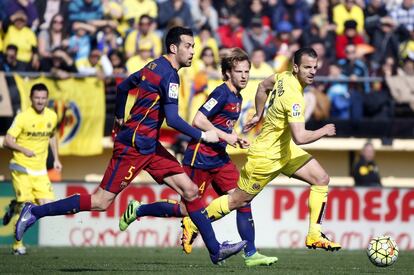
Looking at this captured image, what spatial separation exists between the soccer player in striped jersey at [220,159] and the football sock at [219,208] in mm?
18

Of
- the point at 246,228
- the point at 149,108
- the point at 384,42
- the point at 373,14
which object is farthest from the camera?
the point at 373,14

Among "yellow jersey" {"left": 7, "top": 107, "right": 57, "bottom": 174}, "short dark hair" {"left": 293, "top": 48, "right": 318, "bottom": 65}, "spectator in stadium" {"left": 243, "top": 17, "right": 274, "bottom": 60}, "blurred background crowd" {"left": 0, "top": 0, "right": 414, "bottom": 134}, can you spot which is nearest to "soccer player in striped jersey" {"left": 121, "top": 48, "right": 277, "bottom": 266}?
"short dark hair" {"left": 293, "top": 48, "right": 318, "bottom": 65}

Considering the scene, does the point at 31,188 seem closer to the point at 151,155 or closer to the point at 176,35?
the point at 151,155

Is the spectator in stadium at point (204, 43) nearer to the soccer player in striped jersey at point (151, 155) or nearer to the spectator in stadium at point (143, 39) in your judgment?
the spectator in stadium at point (143, 39)

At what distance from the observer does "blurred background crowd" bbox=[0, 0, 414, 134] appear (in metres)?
19.3

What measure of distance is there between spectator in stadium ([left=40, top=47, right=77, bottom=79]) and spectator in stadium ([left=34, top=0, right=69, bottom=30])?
0.88 m

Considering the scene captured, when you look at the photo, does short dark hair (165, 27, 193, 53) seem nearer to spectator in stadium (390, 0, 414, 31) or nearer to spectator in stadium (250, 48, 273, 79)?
spectator in stadium (250, 48, 273, 79)

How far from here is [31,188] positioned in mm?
15539

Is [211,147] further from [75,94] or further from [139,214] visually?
[75,94]

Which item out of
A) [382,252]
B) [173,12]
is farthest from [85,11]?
[382,252]

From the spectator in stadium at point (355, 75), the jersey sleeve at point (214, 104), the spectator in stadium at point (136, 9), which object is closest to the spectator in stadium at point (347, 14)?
the spectator in stadium at point (355, 75)

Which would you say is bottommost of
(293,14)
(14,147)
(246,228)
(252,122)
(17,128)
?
(246,228)

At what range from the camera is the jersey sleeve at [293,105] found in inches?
457

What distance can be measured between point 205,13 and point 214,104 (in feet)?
28.2
